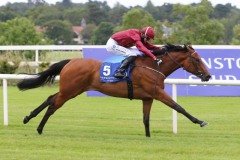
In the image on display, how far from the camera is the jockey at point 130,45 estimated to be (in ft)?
33.1

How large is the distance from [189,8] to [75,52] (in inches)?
366

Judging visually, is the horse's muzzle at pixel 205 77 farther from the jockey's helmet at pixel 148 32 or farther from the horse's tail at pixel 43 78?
the horse's tail at pixel 43 78

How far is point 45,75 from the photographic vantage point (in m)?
10.9

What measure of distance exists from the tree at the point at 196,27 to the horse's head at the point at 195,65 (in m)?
23.4

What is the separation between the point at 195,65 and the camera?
10266mm

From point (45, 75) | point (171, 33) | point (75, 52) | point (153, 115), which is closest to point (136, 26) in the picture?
point (171, 33)

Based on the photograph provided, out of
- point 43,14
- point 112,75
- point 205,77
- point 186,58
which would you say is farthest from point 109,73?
point 43,14

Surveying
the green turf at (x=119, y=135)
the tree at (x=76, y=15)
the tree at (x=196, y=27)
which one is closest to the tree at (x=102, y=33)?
the tree at (x=196, y=27)

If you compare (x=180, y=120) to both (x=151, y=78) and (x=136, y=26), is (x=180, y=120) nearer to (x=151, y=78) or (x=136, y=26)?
(x=151, y=78)

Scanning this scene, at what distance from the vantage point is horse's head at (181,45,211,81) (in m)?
10.2

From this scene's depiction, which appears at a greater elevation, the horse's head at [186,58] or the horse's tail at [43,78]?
the horse's head at [186,58]

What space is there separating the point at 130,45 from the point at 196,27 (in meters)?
25.1

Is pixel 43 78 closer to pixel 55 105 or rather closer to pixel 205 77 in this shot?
pixel 55 105

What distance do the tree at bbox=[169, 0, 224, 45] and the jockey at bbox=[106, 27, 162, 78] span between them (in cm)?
2334
